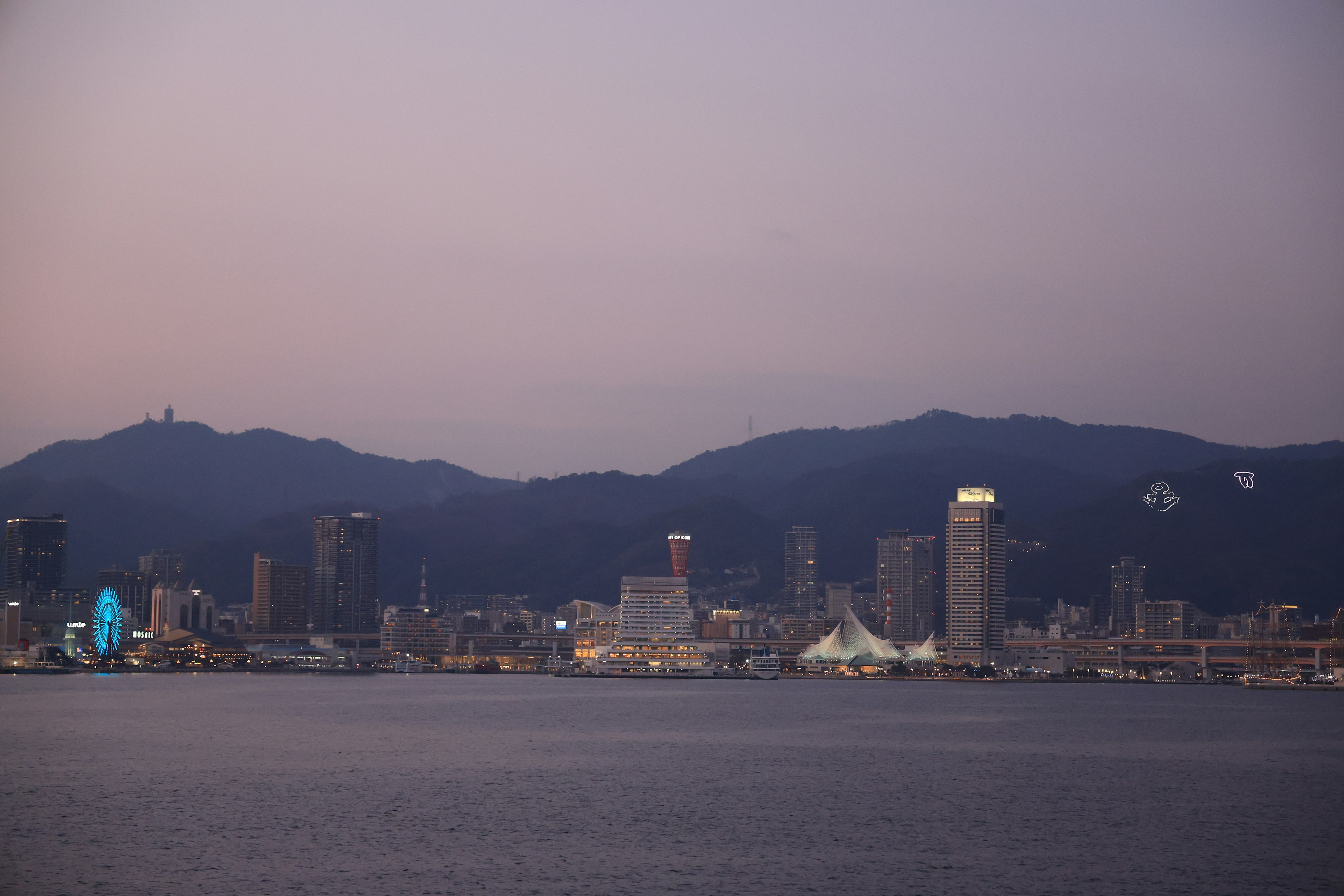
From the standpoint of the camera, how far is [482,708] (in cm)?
12056

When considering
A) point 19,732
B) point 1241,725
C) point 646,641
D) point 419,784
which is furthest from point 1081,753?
point 646,641

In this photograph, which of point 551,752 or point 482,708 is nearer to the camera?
point 551,752

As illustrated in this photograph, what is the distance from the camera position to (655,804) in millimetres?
58750

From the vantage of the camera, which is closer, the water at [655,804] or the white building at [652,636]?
the water at [655,804]

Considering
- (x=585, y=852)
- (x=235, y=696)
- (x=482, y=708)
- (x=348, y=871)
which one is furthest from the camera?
(x=235, y=696)

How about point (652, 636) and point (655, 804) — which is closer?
point (655, 804)

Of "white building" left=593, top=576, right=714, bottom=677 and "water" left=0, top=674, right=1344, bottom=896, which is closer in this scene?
"water" left=0, top=674, right=1344, bottom=896

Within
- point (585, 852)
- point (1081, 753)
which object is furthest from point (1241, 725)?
point (585, 852)

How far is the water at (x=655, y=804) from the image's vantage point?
44.4 metres

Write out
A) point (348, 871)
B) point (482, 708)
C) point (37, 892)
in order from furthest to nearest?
point (482, 708) < point (348, 871) < point (37, 892)

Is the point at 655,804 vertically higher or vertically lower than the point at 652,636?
higher

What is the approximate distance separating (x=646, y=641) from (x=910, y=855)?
151 metres

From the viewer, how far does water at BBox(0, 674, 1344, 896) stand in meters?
44.4

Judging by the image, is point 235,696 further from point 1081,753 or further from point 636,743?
point 1081,753
